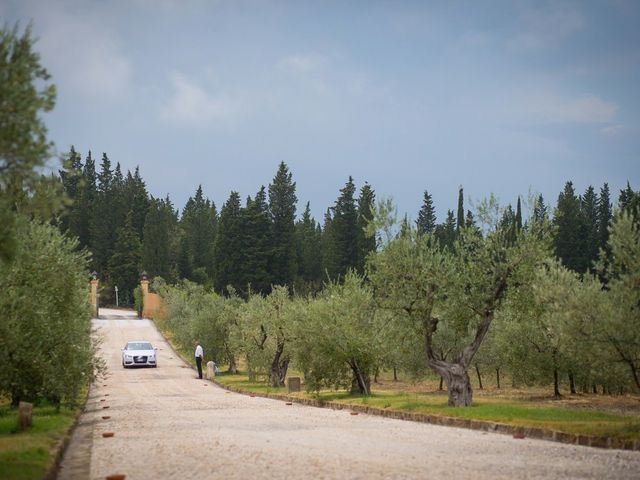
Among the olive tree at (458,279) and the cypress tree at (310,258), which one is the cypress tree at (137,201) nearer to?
the cypress tree at (310,258)

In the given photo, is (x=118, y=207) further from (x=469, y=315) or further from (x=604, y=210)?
(x=469, y=315)

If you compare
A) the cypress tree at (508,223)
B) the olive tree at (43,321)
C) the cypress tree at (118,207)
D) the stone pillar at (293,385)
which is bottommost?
the stone pillar at (293,385)

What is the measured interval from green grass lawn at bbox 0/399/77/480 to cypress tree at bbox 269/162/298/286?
64.9m

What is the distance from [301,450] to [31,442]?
433cm

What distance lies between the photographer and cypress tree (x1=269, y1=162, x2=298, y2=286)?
85.1m

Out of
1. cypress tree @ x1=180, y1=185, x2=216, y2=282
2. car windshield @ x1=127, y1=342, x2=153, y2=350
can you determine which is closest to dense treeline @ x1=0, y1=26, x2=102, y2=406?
car windshield @ x1=127, y1=342, x2=153, y2=350

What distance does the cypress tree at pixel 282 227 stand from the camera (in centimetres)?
8506

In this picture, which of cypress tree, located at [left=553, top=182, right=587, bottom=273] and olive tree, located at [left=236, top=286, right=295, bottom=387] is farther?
cypress tree, located at [left=553, top=182, right=587, bottom=273]

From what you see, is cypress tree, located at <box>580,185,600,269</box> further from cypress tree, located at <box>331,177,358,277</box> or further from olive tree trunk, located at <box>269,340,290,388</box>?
olive tree trunk, located at <box>269,340,290,388</box>

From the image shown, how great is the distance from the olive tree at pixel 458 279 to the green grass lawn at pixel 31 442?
29.2ft

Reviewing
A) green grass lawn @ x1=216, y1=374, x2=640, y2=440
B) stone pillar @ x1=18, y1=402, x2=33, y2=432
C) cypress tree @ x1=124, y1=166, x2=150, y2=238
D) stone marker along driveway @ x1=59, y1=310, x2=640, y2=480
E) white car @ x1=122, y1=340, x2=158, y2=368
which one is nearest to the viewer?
stone marker along driveway @ x1=59, y1=310, x2=640, y2=480

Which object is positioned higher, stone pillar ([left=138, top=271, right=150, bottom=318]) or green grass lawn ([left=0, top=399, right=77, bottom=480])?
stone pillar ([left=138, top=271, right=150, bottom=318])

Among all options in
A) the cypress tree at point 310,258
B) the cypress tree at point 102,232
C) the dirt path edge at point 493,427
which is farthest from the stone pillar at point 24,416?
the cypress tree at point 102,232

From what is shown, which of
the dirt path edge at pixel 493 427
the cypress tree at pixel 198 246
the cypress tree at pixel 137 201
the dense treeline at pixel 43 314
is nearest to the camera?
the dirt path edge at pixel 493 427
